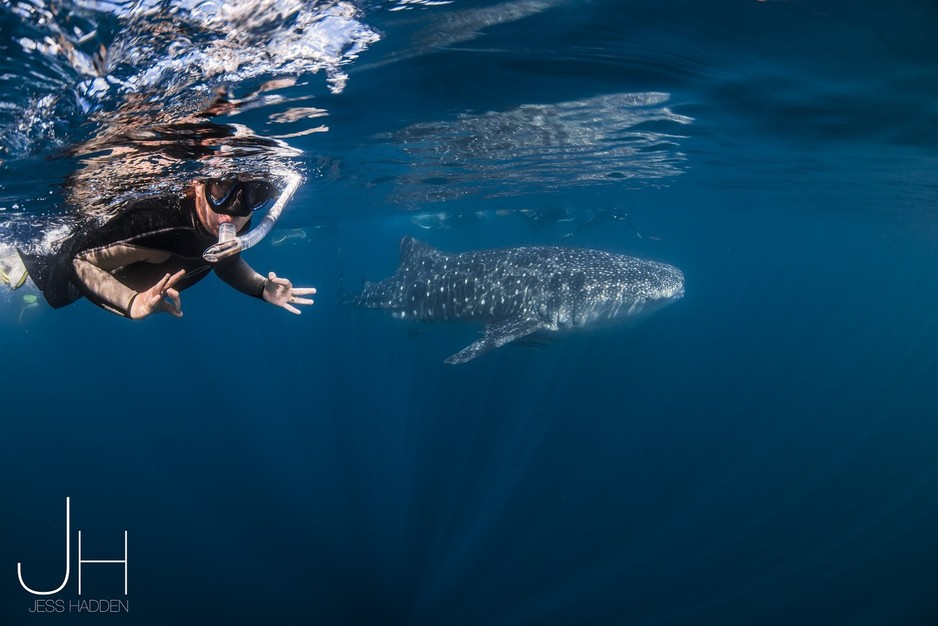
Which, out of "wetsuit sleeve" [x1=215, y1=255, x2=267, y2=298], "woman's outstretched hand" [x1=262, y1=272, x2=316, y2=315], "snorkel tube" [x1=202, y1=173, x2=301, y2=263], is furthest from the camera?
"wetsuit sleeve" [x1=215, y1=255, x2=267, y2=298]

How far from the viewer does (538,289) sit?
37.7ft

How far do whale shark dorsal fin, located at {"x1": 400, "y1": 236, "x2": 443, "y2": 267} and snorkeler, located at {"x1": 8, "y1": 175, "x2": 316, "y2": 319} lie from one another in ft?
26.3

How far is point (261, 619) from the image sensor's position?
10.5 m

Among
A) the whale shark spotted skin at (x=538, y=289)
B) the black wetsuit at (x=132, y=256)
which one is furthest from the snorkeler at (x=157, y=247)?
the whale shark spotted skin at (x=538, y=289)

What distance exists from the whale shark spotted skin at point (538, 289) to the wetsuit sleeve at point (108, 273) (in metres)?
6.52

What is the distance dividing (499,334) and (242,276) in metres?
5.90

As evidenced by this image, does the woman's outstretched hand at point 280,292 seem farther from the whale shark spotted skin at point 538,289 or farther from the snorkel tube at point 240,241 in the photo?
the whale shark spotted skin at point 538,289

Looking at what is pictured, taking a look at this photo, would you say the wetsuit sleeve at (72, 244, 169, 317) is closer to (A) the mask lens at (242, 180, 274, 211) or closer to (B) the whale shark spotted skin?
(A) the mask lens at (242, 180, 274, 211)

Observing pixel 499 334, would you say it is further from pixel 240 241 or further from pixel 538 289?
pixel 240 241

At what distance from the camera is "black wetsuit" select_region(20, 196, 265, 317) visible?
14.5ft

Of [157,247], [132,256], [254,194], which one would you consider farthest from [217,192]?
[132,256]

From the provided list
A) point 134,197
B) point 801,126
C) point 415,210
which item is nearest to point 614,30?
point 801,126

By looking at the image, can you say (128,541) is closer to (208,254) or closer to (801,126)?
(208,254)

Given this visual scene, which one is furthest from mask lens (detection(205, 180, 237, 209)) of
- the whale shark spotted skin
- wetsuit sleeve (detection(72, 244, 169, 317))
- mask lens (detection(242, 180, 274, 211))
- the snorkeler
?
the whale shark spotted skin
